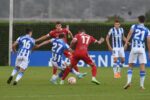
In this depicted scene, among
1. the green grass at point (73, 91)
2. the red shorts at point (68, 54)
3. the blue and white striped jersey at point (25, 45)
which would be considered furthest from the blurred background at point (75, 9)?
the blue and white striped jersey at point (25, 45)

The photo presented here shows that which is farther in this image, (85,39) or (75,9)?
(75,9)

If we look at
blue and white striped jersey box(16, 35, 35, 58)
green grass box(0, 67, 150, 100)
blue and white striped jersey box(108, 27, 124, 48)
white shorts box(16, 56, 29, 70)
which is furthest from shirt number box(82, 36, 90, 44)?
blue and white striped jersey box(108, 27, 124, 48)

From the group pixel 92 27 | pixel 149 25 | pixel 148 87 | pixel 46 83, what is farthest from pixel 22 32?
pixel 148 87

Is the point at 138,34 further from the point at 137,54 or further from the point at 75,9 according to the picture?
the point at 75,9

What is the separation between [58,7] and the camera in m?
83.3

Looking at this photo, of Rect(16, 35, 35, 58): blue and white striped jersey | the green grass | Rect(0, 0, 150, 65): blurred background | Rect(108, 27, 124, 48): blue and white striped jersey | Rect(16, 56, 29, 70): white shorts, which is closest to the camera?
the green grass

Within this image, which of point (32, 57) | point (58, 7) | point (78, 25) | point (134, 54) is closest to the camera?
point (134, 54)

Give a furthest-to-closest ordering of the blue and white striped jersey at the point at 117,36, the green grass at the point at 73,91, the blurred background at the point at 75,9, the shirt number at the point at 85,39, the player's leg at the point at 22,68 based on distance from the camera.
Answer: the blurred background at the point at 75,9 → the blue and white striped jersey at the point at 117,36 → the shirt number at the point at 85,39 → the player's leg at the point at 22,68 → the green grass at the point at 73,91

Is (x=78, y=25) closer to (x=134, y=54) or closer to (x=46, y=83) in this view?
(x=46, y=83)

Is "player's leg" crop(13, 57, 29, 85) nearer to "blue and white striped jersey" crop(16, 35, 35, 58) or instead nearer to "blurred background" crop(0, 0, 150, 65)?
"blue and white striped jersey" crop(16, 35, 35, 58)

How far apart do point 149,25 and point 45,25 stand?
610 centimetres

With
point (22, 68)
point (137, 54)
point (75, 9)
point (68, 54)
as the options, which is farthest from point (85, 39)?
point (75, 9)

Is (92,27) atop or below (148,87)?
atop

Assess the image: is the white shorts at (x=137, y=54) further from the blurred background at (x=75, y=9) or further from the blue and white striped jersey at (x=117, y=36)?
the blurred background at (x=75, y=9)
